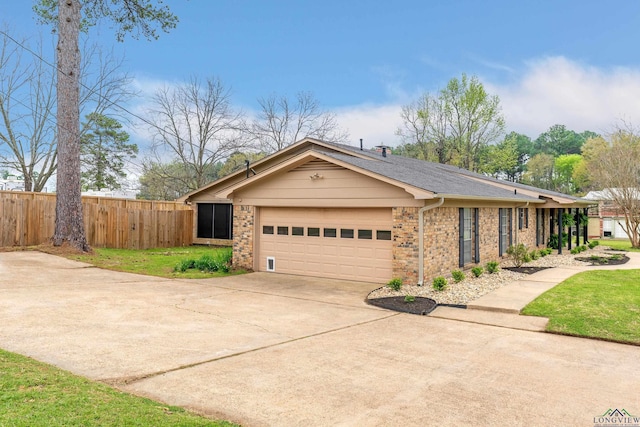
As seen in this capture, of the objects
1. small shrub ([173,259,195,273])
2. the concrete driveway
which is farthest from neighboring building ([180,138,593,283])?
the concrete driveway

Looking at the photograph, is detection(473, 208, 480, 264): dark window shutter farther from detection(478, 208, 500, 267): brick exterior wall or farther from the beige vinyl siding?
the beige vinyl siding

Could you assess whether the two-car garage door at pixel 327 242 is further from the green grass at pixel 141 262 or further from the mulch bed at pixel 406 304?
the mulch bed at pixel 406 304

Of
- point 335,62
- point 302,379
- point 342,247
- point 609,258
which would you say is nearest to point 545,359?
point 302,379

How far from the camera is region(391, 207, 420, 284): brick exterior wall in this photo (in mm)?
10953

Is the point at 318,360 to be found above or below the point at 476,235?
below

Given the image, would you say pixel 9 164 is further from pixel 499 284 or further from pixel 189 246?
pixel 499 284

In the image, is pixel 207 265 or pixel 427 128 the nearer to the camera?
pixel 207 265

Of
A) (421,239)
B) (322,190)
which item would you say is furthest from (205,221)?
(421,239)

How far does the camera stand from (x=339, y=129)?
3834 centimetres

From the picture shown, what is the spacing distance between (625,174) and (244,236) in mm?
22587

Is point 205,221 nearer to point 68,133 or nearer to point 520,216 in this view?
point 68,133

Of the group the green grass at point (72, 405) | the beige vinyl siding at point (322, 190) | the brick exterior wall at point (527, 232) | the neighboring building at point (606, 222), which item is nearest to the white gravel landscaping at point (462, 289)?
the beige vinyl siding at point (322, 190)

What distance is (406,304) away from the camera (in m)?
9.23

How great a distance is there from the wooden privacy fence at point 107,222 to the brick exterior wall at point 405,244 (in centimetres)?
1362
